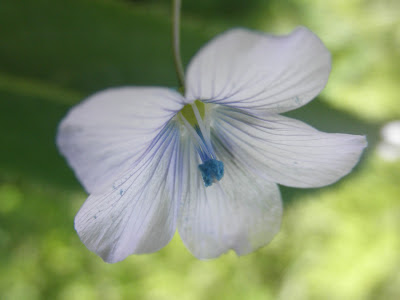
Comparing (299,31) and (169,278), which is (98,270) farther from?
(299,31)

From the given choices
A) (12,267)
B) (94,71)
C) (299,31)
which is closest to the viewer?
(299,31)

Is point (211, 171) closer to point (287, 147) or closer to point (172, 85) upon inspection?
point (287, 147)

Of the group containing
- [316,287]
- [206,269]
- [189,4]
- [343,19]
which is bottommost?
[316,287]

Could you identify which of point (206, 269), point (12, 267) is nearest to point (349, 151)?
point (206, 269)

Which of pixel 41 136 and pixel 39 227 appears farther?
pixel 39 227

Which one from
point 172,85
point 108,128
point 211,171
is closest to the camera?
point 108,128

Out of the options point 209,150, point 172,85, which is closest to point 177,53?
point 209,150

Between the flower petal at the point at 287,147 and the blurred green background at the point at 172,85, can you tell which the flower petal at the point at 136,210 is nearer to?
the flower petal at the point at 287,147
